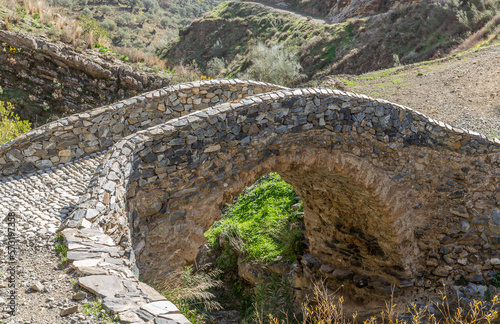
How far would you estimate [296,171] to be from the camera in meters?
6.13

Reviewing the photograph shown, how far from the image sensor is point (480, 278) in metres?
6.69

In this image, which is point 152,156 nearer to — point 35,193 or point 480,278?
point 35,193

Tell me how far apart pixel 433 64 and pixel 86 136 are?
13.5 m

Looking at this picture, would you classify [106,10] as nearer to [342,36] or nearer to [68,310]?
[342,36]

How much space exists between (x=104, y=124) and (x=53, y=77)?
6298 mm

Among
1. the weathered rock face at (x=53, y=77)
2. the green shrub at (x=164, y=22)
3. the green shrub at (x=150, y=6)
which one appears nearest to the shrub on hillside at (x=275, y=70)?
the weathered rock face at (x=53, y=77)

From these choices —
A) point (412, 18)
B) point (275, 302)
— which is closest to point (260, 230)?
point (275, 302)

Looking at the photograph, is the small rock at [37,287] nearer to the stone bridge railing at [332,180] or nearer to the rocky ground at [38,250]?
the rocky ground at [38,250]

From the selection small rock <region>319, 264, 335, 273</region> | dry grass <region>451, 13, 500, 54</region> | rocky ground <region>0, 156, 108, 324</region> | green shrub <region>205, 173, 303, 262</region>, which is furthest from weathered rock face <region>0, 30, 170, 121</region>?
dry grass <region>451, 13, 500, 54</region>

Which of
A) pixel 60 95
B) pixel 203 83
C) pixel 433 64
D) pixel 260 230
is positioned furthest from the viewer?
pixel 433 64

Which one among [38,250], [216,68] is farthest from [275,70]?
[38,250]

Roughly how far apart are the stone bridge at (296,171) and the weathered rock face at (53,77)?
5753mm

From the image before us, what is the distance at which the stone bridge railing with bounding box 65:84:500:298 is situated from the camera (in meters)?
4.56

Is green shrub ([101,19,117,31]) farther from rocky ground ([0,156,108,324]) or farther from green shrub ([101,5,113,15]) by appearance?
rocky ground ([0,156,108,324])
